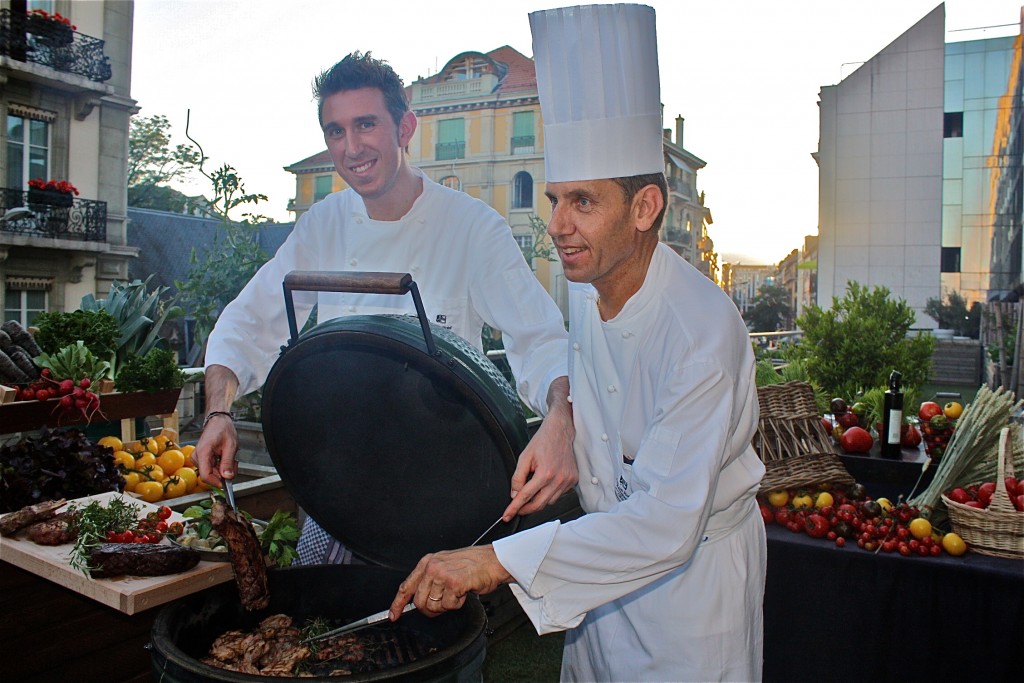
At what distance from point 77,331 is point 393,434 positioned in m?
2.26

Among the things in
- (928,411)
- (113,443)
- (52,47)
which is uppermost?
(52,47)

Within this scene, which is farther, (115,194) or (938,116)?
(938,116)

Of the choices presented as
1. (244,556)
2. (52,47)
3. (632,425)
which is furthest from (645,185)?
(52,47)

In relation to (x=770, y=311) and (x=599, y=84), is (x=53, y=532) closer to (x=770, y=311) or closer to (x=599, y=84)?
(x=599, y=84)

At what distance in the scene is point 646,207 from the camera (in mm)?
1357

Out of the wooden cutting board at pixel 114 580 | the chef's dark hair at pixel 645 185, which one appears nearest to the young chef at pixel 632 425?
the chef's dark hair at pixel 645 185

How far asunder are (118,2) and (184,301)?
145 cm

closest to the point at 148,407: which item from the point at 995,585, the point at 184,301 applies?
the point at 184,301

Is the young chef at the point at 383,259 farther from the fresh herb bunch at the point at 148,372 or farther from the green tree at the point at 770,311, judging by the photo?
the green tree at the point at 770,311

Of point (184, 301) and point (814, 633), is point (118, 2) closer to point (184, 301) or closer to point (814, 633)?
point (184, 301)

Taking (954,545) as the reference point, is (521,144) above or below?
above

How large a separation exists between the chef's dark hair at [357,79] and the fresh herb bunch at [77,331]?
184 cm

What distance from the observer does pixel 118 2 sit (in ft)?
11.6

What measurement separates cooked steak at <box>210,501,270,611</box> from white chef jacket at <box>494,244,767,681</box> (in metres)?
0.57
